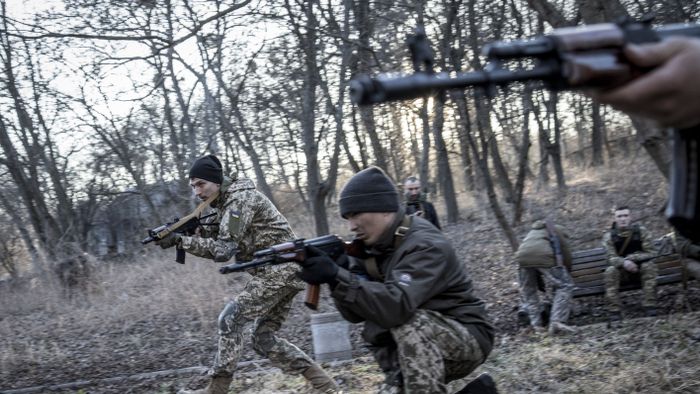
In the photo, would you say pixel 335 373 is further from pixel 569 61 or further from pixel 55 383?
pixel 569 61

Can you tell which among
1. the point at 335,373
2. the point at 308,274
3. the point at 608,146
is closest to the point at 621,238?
the point at 335,373

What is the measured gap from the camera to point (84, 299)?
38.9 ft

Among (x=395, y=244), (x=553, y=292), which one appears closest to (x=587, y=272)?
(x=553, y=292)

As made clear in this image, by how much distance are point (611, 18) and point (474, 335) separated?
4.24 metres

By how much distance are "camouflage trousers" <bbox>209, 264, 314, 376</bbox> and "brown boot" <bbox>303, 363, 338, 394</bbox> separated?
0.05 metres

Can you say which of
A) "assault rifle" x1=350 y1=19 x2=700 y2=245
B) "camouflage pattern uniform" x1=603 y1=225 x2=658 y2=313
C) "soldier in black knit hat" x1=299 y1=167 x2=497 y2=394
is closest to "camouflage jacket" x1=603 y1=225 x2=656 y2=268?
"camouflage pattern uniform" x1=603 y1=225 x2=658 y2=313

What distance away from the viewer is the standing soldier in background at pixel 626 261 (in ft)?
24.9

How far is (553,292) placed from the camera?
7746 millimetres

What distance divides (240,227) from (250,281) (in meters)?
0.47

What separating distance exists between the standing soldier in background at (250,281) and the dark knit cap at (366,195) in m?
1.86

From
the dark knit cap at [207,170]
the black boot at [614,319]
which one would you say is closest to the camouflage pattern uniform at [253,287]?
the dark knit cap at [207,170]

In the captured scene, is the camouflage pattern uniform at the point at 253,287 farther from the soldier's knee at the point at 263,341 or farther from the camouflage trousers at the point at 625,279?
the camouflage trousers at the point at 625,279

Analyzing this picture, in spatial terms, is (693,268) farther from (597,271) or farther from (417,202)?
(417,202)

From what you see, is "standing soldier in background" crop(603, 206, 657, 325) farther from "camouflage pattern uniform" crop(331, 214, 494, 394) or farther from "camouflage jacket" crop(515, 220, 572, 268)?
"camouflage pattern uniform" crop(331, 214, 494, 394)
